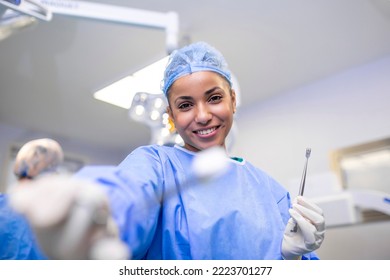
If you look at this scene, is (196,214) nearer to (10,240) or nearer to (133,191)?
(133,191)

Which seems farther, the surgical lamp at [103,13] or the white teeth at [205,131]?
the surgical lamp at [103,13]

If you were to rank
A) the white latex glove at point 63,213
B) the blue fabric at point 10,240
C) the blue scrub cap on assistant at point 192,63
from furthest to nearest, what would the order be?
the blue scrub cap on assistant at point 192,63
the blue fabric at point 10,240
the white latex glove at point 63,213

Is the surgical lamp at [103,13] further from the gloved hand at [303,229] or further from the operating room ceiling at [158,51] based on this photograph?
the gloved hand at [303,229]

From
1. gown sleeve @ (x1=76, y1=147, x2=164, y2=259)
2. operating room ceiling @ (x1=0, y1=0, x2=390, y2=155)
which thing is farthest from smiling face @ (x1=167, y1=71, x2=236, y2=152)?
operating room ceiling @ (x1=0, y1=0, x2=390, y2=155)

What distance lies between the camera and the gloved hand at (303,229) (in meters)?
0.84

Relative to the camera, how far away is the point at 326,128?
1.32 m

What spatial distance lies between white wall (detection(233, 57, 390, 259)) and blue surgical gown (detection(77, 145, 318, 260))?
0.37 metres

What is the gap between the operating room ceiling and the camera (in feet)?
4.20

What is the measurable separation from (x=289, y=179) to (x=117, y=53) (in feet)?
3.46

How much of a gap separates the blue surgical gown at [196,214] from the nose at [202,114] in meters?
0.11

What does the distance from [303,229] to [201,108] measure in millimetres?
377

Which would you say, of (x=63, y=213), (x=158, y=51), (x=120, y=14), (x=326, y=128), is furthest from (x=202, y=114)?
(x=158, y=51)

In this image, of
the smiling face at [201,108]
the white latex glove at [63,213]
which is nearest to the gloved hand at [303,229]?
the smiling face at [201,108]
